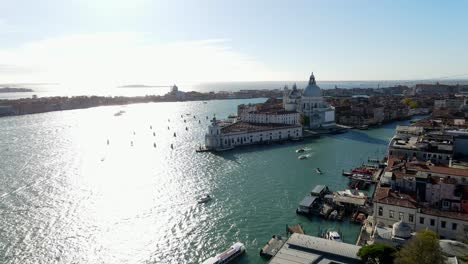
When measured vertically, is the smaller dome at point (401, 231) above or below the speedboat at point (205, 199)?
above

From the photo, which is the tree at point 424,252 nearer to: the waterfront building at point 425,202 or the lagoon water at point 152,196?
the waterfront building at point 425,202

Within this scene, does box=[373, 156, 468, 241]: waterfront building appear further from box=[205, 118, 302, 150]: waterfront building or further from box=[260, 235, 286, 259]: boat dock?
box=[205, 118, 302, 150]: waterfront building

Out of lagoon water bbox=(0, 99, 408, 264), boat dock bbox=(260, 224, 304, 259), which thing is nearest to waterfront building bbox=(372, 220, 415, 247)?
lagoon water bbox=(0, 99, 408, 264)

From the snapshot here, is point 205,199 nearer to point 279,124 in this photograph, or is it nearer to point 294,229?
point 294,229

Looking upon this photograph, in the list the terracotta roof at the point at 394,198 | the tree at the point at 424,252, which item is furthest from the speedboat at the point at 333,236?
the tree at the point at 424,252

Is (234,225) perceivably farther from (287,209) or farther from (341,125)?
(341,125)

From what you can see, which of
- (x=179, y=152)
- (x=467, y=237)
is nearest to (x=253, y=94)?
(x=179, y=152)
